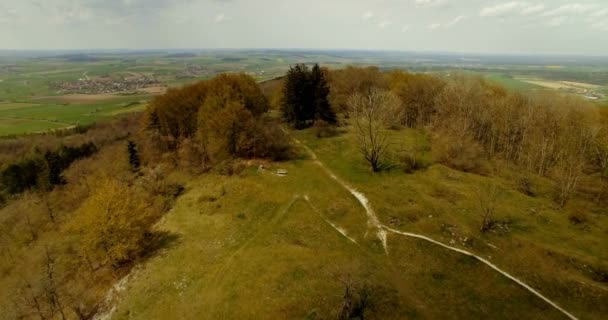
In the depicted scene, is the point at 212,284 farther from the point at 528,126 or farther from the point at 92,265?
the point at 528,126

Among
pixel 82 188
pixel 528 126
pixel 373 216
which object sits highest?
pixel 528 126

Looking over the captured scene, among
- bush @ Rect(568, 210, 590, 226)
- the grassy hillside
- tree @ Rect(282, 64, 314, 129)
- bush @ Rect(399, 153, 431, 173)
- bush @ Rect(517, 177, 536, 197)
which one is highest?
tree @ Rect(282, 64, 314, 129)

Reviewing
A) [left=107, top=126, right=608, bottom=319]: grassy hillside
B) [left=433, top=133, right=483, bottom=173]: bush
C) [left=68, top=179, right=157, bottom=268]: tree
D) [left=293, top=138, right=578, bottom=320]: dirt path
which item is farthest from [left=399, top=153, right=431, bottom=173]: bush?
[left=68, top=179, right=157, bottom=268]: tree

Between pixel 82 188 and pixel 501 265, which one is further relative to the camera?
pixel 82 188

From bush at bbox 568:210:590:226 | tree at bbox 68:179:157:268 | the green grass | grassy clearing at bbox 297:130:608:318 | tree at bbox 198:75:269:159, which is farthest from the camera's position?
the green grass

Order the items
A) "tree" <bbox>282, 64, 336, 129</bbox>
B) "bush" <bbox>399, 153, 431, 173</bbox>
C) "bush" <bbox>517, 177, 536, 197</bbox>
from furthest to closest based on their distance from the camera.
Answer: "tree" <bbox>282, 64, 336, 129</bbox>, "bush" <bbox>399, 153, 431, 173</bbox>, "bush" <bbox>517, 177, 536, 197</bbox>

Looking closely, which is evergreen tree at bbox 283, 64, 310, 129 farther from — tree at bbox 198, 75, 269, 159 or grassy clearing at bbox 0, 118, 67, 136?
grassy clearing at bbox 0, 118, 67, 136

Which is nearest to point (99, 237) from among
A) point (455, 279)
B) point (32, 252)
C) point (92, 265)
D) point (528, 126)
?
point (92, 265)
